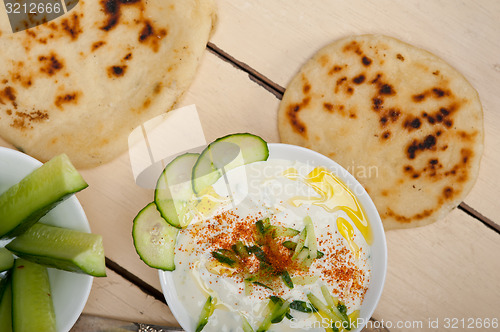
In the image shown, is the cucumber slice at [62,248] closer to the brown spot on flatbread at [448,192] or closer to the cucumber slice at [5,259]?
the cucumber slice at [5,259]

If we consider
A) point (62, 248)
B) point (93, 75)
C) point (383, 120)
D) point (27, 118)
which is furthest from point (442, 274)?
point (27, 118)

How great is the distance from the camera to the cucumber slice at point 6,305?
49.4 inches

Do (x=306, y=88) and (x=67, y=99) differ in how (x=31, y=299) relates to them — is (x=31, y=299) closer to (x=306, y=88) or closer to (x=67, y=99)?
(x=67, y=99)

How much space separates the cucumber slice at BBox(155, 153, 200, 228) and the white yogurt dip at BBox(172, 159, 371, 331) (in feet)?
0.14

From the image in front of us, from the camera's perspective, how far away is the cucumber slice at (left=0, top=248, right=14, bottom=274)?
122 cm

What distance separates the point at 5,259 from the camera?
1.23m

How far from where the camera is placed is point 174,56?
4.40 ft

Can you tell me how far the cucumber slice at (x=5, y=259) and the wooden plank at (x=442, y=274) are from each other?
1074 mm

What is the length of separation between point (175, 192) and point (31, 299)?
473 mm

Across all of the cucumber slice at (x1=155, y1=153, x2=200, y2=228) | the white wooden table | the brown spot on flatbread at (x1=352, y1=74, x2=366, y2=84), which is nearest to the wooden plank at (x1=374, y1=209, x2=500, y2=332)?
the white wooden table

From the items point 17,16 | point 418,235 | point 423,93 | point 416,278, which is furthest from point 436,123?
point 17,16

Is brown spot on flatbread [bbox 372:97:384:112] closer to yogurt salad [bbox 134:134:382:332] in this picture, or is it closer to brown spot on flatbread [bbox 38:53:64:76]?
yogurt salad [bbox 134:134:382:332]

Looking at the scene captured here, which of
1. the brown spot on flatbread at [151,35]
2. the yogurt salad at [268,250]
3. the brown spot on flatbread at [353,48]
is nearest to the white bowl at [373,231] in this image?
the yogurt salad at [268,250]

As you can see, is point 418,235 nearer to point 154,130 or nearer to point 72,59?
point 154,130
